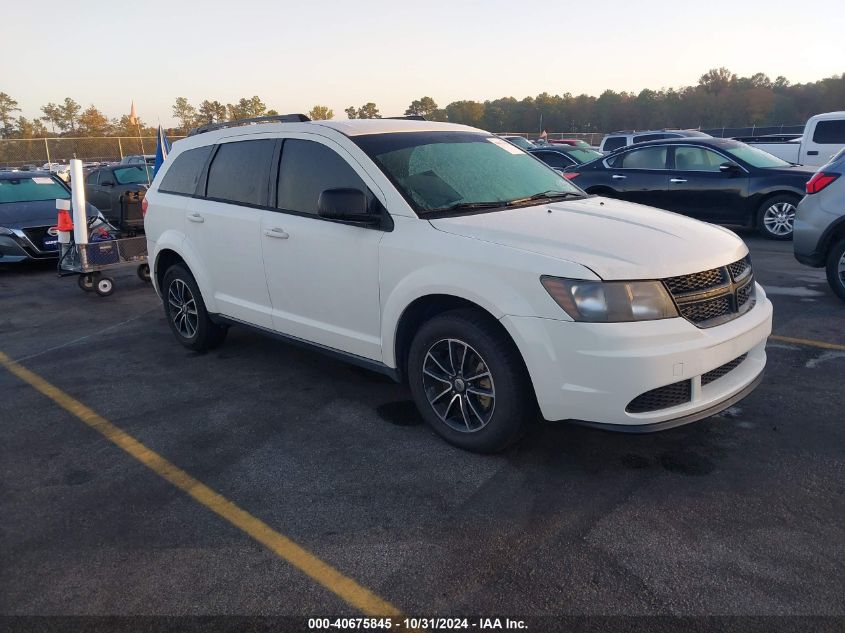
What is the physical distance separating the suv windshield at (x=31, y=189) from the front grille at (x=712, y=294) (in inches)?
408

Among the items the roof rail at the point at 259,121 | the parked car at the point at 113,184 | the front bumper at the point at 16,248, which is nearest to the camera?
the roof rail at the point at 259,121

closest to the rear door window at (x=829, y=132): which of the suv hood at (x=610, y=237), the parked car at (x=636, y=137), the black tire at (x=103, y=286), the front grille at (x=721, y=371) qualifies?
the parked car at (x=636, y=137)

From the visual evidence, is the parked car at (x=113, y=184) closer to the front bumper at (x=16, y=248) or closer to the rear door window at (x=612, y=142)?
the front bumper at (x=16, y=248)

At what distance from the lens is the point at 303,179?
179 inches

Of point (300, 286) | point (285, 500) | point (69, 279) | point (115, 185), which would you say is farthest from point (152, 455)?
point (115, 185)

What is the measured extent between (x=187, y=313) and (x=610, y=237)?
3799 mm

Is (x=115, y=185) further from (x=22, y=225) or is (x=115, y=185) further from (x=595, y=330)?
(x=595, y=330)

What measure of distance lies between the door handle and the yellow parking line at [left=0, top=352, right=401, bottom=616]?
1.58 meters

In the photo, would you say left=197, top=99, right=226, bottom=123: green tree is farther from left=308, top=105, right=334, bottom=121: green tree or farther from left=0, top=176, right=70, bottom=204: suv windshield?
left=0, top=176, right=70, bottom=204: suv windshield

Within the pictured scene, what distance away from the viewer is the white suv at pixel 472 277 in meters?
3.22

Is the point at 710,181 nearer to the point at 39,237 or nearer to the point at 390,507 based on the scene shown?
the point at 390,507

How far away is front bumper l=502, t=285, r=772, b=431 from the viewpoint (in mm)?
3141

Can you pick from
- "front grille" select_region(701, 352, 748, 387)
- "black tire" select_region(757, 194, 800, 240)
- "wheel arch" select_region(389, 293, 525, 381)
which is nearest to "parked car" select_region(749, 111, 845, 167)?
"black tire" select_region(757, 194, 800, 240)

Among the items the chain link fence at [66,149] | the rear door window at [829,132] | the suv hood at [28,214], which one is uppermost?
the chain link fence at [66,149]
